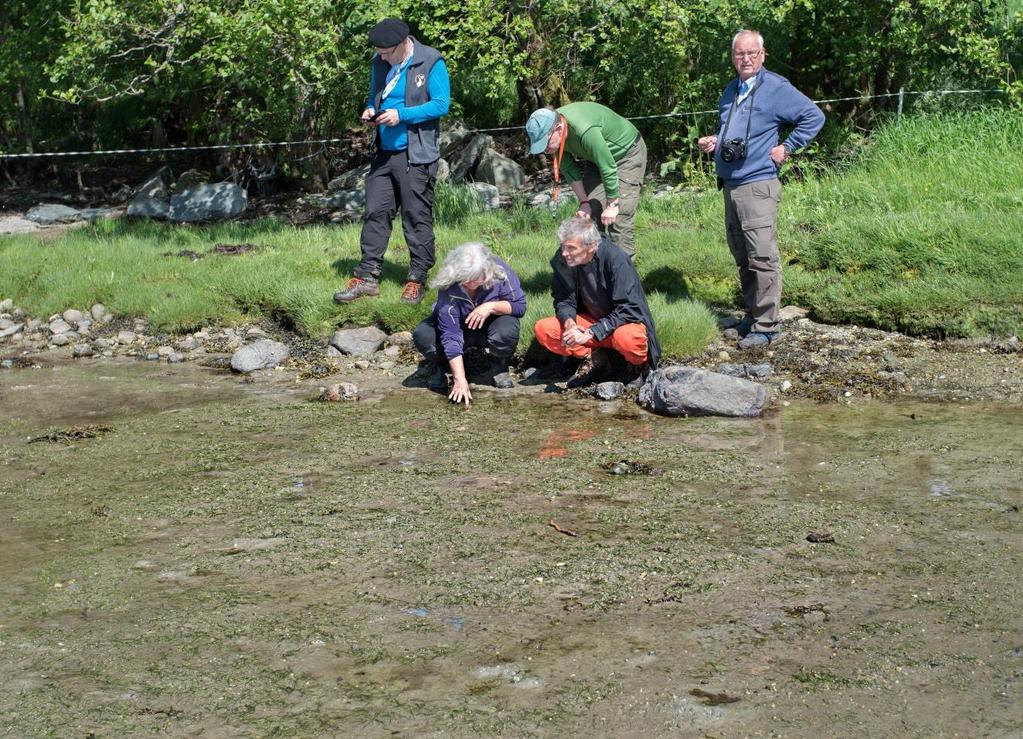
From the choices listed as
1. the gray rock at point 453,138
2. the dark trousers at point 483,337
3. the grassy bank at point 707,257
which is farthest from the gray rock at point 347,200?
the dark trousers at point 483,337

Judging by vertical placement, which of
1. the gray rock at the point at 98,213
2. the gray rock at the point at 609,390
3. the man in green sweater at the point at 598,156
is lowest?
the gray rock at the point at 609,390

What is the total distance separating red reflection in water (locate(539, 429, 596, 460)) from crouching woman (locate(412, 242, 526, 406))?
936 millimetres

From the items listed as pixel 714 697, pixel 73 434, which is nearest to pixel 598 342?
pixel 73 434

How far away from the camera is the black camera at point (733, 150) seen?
311 inches

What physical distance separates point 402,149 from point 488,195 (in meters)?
3.50

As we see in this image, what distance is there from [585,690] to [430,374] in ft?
15.0

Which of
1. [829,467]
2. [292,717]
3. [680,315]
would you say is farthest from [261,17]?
[292,717]

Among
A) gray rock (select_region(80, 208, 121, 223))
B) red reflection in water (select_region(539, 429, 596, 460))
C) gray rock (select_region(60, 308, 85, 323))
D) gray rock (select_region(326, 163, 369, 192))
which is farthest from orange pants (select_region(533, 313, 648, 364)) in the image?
gray rock (select_region(80, 208, 121, 223))

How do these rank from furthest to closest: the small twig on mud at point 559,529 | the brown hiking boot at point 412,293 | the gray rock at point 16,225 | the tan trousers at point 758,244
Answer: the gray rock at point 16,225 < the brown hiking boot at point 412,293 < the tan trousers at point 758,244 < the small twig on mud at point 559,529

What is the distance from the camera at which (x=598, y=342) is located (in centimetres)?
755

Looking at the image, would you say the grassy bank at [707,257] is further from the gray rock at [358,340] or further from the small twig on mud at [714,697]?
the small twig on mud at [714,697]

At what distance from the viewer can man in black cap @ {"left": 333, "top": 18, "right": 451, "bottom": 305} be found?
8672 millimetres

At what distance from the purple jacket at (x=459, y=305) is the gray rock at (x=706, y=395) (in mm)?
1237

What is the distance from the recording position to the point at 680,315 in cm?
829
